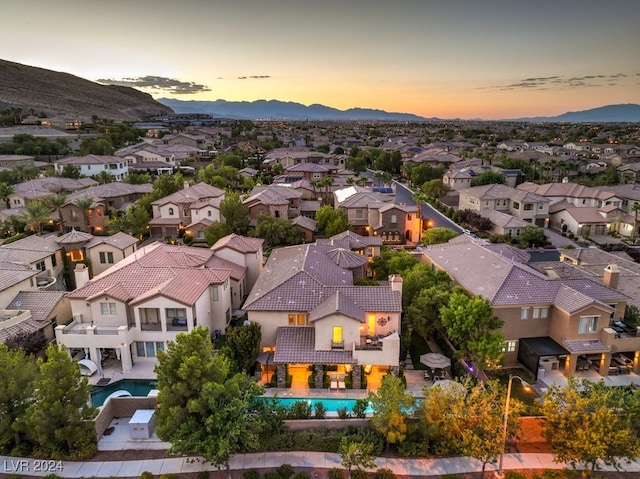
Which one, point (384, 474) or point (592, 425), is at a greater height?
point (592, 425)

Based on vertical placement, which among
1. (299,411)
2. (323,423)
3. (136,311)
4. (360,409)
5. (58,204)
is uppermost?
(58,204)

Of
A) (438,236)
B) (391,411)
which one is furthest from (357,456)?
(438,236)

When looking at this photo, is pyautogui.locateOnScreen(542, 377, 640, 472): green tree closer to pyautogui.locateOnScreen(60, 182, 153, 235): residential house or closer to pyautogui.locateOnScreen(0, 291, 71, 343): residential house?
pyautogui.locateOnScreen(0, 291, 71, 343): residential house

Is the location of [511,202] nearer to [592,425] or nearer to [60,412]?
[592,425]

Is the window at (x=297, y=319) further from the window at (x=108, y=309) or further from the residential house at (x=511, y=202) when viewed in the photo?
the residential house at (x=511, y=202)

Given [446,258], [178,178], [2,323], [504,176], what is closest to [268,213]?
[178,178]

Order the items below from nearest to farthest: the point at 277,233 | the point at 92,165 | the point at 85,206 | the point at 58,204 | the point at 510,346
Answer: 1. the point at 510,346
2. the point at 277,233
3. the point at 85,206
4. the point at 58,204
5. the point at 92,165

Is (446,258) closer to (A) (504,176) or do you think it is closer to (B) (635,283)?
(B) (635,283)
